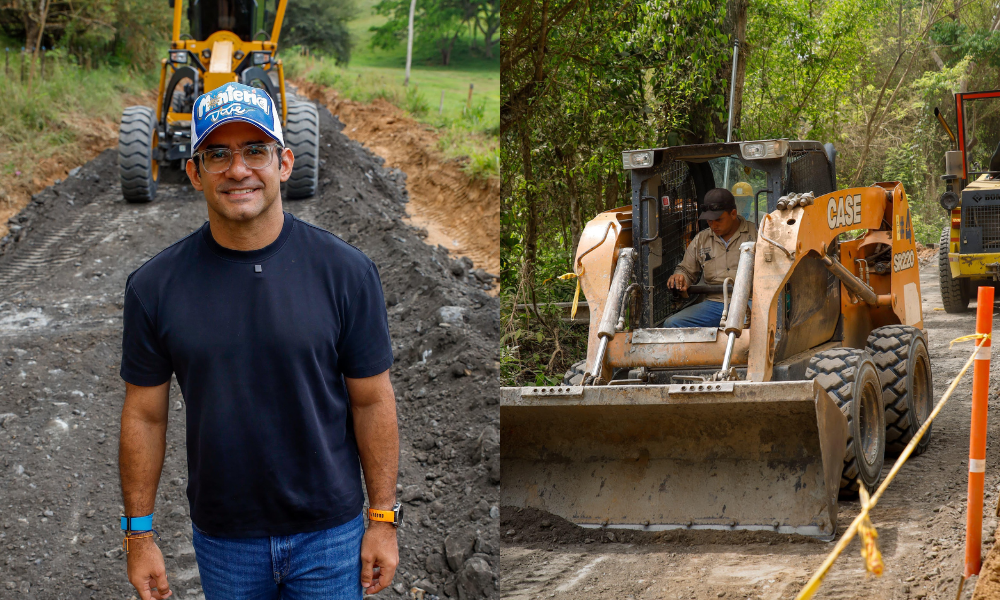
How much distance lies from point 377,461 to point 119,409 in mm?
4647

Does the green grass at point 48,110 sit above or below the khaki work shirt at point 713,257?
above

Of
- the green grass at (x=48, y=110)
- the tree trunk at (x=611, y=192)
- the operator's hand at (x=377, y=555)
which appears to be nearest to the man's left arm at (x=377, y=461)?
the operator's hand at (x=377, y=555)

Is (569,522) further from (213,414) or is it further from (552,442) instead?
(213,414)

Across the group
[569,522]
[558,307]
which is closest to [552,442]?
[569,522]

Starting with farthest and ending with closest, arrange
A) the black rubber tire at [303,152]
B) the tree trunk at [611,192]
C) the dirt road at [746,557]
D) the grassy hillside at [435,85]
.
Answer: the grassy hillside at [435,85] < the black rubber tire at [303,152] < the tree trunk at [611,192] < the dirt road at [746,557]

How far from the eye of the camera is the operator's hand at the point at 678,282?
595 cm

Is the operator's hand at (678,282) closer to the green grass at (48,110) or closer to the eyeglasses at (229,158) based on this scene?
the eyeglasses at (229,158)

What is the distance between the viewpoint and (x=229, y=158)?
7.65 ft

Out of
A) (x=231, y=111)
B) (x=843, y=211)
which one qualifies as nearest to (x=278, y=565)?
(x=231, y=111)

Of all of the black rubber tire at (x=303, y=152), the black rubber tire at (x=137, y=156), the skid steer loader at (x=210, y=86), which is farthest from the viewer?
the black rubber tire at (x=137, y=156)

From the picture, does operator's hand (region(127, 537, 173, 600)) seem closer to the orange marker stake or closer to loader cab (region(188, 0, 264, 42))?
the orange marker stake

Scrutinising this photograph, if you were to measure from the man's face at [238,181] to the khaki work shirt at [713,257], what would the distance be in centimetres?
404

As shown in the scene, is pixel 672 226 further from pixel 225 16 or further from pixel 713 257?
pixel 225 16

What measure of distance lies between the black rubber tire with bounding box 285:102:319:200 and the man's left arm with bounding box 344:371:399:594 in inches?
381
